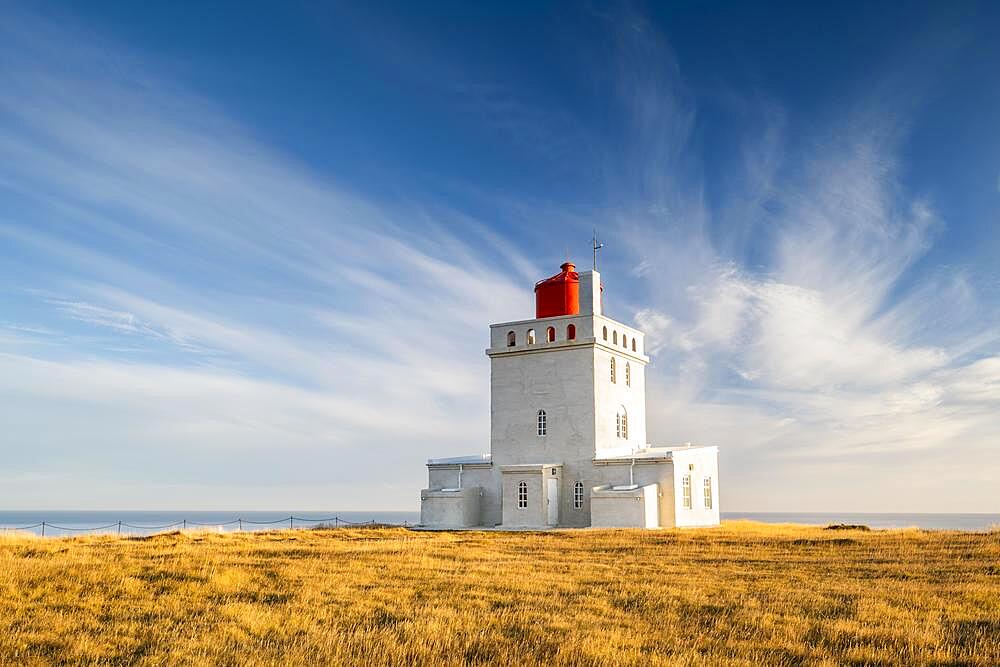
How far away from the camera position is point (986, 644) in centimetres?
1069

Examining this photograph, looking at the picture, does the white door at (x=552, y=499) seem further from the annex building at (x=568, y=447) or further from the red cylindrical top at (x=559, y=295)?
the red cylindrical top at (x=559, y=295)

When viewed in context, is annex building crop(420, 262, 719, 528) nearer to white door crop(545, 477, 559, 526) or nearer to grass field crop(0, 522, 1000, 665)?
white door crop(545, 477, 559, 526)

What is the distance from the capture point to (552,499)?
34.2 m

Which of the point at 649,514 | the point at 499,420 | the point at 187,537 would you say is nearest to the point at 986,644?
the point at 649,514

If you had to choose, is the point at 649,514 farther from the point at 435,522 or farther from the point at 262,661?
the point at 262,661

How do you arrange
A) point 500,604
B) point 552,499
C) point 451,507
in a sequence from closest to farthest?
point 500,604, point 552,499, point 451,507

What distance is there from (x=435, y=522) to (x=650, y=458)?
9.96 meters

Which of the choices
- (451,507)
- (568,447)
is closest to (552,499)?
(568,447)

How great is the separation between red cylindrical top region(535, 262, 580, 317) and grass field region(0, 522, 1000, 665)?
15.8 meters

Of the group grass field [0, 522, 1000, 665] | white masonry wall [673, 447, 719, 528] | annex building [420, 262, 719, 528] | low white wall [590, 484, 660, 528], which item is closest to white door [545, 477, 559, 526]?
annex building [420, 262, 719, 528]

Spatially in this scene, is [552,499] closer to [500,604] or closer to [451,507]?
[451,507]

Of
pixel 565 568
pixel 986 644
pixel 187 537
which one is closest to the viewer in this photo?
pixel 986 644

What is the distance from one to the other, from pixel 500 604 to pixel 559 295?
80.8 ft

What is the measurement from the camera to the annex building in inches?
1313
